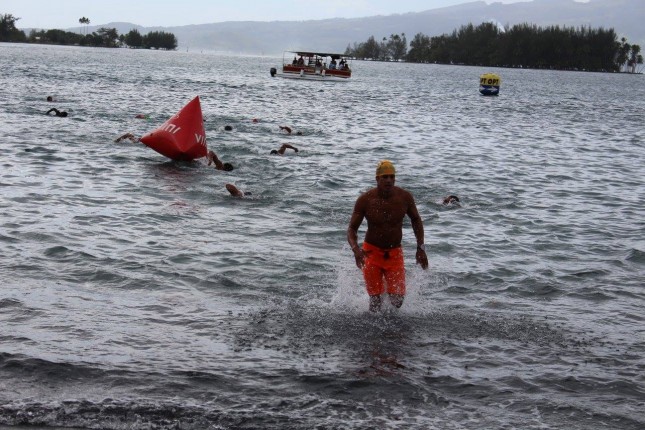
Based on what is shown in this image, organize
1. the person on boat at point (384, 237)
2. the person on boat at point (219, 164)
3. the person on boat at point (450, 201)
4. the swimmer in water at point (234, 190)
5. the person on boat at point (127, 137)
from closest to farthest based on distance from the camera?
the person on boat at point (384, 237)
the swimmer in water at point (234, 190)
the person on boat at point (450, 201)
the person on boat at point (219, 164)
the person on boat at point (127, 137)

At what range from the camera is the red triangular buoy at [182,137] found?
21203 mm

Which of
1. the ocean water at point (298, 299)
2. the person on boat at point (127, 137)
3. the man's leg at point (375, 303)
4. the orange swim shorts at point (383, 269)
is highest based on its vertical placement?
the orange swim shorts at point (383, 269)

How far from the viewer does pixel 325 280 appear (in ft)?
40.2

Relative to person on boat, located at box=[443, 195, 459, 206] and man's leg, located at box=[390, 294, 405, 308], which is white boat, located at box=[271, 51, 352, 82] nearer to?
person on boat, located at box=[443, 195, 459, 206]

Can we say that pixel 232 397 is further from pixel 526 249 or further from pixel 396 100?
pixel 396 100

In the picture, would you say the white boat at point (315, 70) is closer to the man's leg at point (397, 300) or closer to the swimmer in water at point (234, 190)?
the swimmer in water at point (234, 190)

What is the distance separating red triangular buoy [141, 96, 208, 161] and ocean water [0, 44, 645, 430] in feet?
1.55

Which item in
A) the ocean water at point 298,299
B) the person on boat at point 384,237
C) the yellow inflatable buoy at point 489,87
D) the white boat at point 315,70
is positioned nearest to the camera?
the ocean water at point 298,299

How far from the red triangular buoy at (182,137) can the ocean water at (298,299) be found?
1.55ft

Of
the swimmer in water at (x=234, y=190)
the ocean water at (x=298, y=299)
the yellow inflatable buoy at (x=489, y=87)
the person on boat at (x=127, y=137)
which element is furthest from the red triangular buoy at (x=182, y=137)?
the yellow inflatable buoy at (x=489, y=87)

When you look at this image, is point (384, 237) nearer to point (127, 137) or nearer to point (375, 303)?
point (375, 303)

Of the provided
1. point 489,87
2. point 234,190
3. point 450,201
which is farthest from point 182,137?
point 489,87

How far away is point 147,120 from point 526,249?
22821 mm

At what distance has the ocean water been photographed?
7793mm
